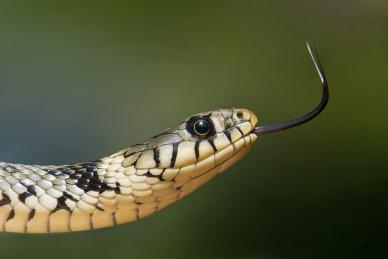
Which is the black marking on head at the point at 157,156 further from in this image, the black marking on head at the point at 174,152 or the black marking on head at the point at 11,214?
the black marking on head at the point at 11,214

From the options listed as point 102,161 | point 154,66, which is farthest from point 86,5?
point 102,161

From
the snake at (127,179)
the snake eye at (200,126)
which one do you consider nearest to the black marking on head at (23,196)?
the snake at (127,179)

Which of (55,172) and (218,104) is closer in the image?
(55,172)

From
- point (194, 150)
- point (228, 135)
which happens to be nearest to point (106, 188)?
point (194, 150)

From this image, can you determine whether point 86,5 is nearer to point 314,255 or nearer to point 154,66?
point 154,66

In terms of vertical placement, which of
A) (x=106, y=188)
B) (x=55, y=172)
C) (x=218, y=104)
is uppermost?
(x=218, y=104)

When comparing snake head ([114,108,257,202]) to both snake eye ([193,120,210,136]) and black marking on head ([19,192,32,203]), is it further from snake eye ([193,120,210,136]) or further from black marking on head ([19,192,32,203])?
black marking on head ([19,192,32,203])

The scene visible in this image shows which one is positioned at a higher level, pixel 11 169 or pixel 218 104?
pixel 218 104

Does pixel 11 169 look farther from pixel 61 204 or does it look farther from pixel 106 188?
pixel 106 188
